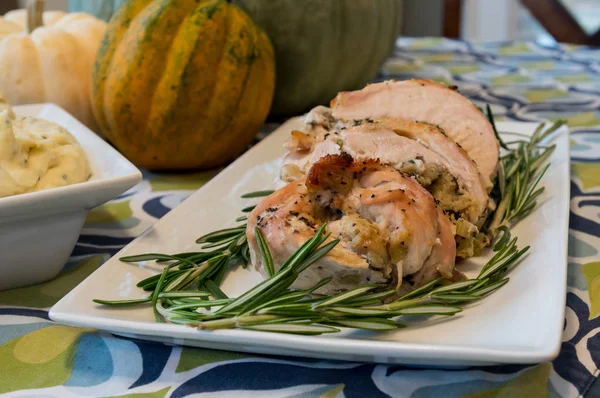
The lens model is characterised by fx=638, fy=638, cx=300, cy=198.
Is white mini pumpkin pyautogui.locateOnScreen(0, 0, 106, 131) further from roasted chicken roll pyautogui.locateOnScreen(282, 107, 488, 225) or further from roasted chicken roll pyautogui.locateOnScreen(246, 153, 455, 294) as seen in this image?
roasted chicken roll pyautogui.locateOnScreen(246, 153, 455, 294)

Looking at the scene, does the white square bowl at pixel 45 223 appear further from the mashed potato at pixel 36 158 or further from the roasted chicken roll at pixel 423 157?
the roasted chicken roll at pixel 423 157

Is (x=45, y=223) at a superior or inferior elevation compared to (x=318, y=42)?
inferior

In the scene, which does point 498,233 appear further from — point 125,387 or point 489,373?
point 125,387

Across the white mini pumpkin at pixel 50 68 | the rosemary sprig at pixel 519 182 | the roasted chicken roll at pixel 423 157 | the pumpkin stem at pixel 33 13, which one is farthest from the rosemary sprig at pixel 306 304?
the pumpkin stem at pixel 33 13

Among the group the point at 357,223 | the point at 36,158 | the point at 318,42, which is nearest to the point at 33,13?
the point at 318,42

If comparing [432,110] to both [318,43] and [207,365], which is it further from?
[318,43]

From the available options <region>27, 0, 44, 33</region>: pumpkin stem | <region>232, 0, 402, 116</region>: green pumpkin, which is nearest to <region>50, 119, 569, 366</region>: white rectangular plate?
<region>232, 0, 402, 116</region>: green pumpkin
